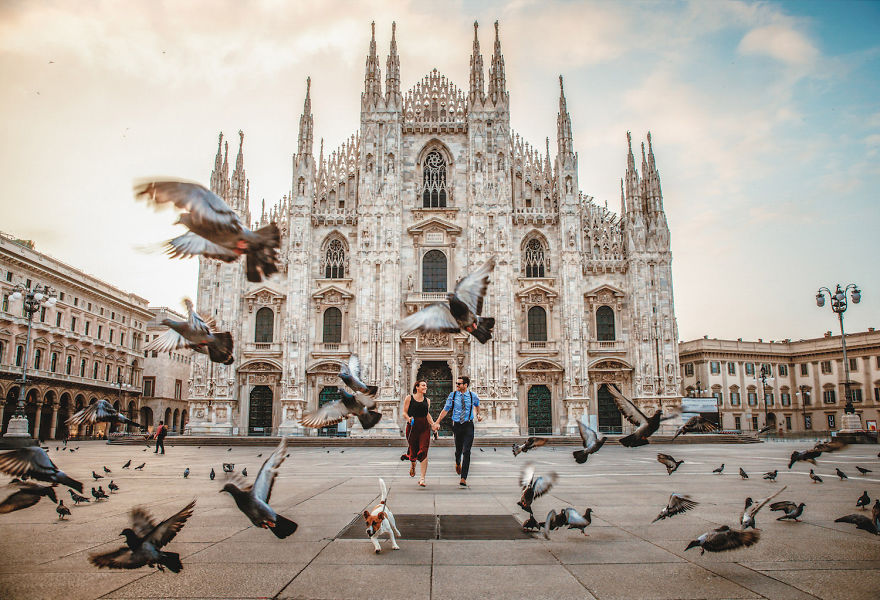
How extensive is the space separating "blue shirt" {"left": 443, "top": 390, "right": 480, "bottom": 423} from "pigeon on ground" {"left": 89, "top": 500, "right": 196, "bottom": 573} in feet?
19.5

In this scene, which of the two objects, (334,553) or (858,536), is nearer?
(334,553)

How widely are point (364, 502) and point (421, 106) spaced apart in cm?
3087

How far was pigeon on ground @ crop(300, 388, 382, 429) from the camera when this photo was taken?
6008 mm

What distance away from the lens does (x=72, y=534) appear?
211 inches

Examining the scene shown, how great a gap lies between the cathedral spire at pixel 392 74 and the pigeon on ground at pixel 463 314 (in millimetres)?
30361

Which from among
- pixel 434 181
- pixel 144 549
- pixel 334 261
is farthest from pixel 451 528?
pixel 434 181

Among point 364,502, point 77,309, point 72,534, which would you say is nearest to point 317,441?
point 364,502

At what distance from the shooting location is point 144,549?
3742 millimetres

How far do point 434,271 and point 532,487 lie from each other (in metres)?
27.9

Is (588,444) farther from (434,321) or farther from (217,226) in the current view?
(217,226)

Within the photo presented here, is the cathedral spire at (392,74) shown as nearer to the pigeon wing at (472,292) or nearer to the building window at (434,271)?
the building window at (434,271)

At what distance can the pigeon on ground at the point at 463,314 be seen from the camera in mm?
5422

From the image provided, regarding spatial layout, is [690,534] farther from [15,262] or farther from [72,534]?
[15,262]

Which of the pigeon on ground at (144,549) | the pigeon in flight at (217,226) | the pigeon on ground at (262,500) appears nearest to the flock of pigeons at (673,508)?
the pigeon on ground at (262,500)
